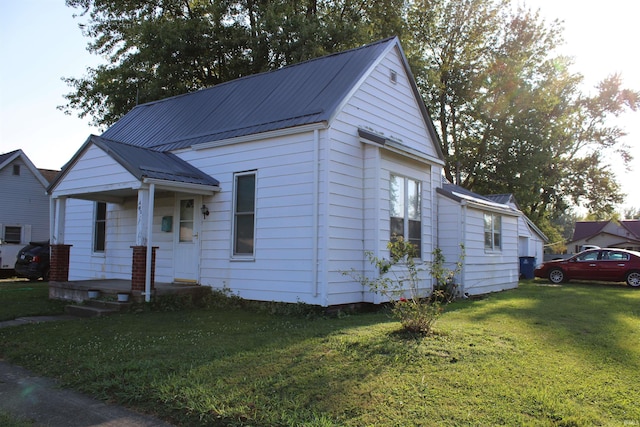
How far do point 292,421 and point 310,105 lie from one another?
24.5 ft

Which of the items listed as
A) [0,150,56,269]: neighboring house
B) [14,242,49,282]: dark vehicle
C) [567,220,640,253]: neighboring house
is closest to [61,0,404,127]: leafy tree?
[0,150,56,269]: neighboring house

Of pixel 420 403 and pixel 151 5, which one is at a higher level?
pixel 151 5

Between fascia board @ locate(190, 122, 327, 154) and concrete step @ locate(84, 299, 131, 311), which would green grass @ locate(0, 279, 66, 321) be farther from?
fascia board @ locate(190, 122, 327, 154)

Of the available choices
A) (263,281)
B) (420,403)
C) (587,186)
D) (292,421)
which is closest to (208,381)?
(292,421)

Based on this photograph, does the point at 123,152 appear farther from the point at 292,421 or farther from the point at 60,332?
the point at 292,421

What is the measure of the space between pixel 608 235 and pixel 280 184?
2009 inches

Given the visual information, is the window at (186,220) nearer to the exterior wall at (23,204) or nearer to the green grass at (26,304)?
the green grass at (26,304)

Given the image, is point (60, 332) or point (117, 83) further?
point (117, 83)

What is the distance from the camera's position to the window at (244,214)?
10.4 metres

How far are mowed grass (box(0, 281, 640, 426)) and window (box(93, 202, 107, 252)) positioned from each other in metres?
5.68

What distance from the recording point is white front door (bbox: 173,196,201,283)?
36.9 ft

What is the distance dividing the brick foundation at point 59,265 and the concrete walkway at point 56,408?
7233mm

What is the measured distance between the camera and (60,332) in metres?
7.60

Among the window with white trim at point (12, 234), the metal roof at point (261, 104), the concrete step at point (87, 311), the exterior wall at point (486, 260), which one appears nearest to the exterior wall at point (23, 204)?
the window with white trim at point (12, 234)
